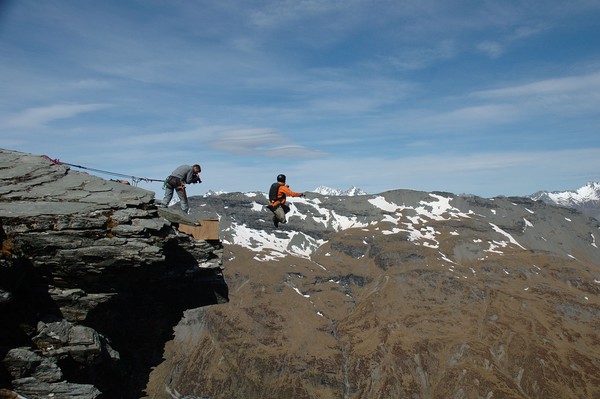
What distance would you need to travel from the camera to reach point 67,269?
2098 cm

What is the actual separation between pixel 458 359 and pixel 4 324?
189m

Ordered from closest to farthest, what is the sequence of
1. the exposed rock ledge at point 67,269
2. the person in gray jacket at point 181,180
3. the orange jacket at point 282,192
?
the exposed rock ledge at point 67,269, the person in gray jacket at point 181,180, the orange jacket at point 282,192

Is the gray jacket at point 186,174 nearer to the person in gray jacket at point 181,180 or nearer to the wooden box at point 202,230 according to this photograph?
the person in gray jacket at point 181,180

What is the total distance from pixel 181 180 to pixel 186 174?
26.6 inches

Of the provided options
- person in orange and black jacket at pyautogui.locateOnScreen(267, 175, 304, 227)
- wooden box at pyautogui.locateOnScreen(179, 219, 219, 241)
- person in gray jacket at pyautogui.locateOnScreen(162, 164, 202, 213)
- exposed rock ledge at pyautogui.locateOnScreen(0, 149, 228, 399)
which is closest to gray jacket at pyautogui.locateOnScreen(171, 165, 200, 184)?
person in gray jacket at pyautogui.locateOnScreen(162, 164, 202, 213)

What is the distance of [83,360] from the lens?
21.0 metres

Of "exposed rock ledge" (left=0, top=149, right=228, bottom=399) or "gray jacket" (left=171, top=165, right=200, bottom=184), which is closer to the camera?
"exposed rock ledge" (left=0, top=149, right=228, bottom=399)

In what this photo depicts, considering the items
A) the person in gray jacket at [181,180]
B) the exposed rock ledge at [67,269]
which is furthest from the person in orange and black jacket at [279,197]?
the exposed rock ledge at [67,269]

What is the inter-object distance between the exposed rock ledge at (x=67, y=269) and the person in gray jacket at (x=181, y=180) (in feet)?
11.1

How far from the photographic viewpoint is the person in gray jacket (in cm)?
2856

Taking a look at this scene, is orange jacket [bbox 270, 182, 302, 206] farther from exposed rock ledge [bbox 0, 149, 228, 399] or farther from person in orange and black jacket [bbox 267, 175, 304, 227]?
exposed rock ledge [bbox 0, 149, 228, 399]

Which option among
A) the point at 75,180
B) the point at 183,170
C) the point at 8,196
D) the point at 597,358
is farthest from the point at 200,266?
the point at 597,358

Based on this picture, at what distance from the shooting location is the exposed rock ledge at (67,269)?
62.5 ft

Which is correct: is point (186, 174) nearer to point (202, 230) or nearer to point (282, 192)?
point (202, 230)
